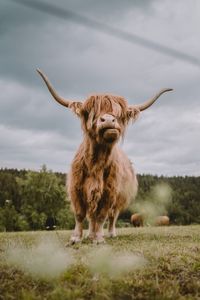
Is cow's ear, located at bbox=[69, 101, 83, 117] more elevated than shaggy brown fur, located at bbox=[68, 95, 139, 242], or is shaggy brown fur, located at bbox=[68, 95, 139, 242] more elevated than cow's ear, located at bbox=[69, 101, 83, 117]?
cow's ear, located at bbox=[69, 101, 83, 117]

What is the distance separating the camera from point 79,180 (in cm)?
588

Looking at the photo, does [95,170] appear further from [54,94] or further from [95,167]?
[54,94]

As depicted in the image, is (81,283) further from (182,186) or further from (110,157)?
(182,186)

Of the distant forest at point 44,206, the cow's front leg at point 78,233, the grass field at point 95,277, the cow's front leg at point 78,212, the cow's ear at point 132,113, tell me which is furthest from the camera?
the distant forest at point 44,206

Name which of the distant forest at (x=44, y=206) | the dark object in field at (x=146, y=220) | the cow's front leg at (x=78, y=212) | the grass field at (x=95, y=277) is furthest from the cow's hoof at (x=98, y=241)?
the dark object in field at (x=146, y=220)

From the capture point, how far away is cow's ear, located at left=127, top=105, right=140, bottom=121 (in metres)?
6.03

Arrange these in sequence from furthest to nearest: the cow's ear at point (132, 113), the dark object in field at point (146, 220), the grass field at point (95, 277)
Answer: the dark object in field at point (146, 220) → the cow's ear at point (132, 113) → the grass field at point (95, 277)

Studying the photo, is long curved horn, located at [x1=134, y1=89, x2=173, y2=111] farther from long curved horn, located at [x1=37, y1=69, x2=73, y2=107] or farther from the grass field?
the grass field

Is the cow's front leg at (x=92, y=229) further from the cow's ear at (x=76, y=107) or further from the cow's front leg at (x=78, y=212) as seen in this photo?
the cow's ear at (x=76, y=107)

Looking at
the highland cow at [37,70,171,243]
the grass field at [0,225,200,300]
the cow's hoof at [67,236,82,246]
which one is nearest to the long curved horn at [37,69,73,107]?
the highland cow at [37,70,171,243]

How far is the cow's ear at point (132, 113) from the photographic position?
6.03 meters

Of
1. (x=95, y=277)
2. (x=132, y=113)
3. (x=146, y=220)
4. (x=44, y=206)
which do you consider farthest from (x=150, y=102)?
(x=44, y=206)

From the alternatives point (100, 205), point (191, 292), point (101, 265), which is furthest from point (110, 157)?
point (191, 292)

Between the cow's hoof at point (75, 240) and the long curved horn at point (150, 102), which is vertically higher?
the long curved horn at point (150, 102)
